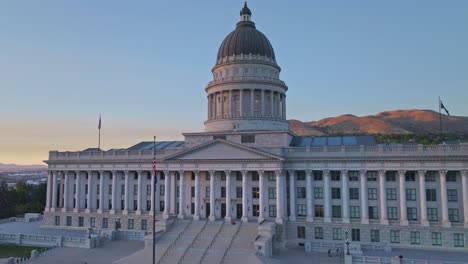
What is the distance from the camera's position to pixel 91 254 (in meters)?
43.3

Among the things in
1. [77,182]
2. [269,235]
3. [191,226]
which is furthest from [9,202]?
[269,235]

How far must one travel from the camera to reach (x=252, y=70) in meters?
66.2

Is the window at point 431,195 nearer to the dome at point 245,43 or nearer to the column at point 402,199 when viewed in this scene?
the column at point 402,199

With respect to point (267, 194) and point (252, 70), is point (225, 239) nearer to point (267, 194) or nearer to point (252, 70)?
point (267, 194)

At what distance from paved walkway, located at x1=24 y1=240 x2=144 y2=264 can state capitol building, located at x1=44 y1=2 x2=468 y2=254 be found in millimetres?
6807

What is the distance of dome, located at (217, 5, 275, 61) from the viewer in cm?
6762

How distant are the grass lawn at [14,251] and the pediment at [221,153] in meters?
22.6

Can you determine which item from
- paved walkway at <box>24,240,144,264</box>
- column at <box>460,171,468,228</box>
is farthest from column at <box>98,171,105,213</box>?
column at <box>460,171,468,228</box>

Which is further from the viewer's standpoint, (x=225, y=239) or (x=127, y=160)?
(x=127, y=160)

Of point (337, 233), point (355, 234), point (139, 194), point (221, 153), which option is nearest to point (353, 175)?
point (355, 234)

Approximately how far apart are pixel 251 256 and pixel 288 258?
17.9 feet

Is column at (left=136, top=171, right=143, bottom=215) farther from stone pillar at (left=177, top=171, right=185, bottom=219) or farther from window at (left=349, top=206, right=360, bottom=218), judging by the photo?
window at (left=349, top=206, right=360, bottom=218)

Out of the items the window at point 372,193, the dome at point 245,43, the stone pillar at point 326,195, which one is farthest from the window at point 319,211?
the dome at point 245,43

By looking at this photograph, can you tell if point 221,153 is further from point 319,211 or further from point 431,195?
point 431,195
